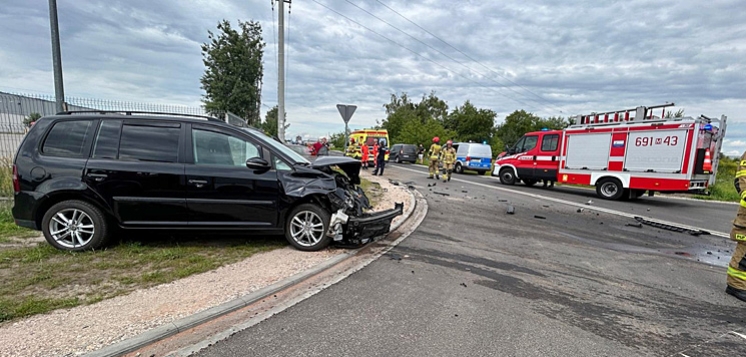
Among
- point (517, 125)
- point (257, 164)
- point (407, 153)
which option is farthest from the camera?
point (517, 125)

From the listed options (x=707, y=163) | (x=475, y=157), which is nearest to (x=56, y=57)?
(x=707, y=163)

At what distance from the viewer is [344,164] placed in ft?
17.1

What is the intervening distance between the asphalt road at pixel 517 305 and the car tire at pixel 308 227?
0.85 meters

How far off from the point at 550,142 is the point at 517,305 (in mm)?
11798

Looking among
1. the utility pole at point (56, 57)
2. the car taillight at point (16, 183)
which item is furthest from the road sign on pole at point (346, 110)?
the car taillight at point (16, 183)

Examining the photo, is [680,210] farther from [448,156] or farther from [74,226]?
[74,226]

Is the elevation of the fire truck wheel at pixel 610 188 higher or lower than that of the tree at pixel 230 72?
lower

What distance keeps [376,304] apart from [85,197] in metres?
3.88

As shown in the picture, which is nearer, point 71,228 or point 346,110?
point 71,228

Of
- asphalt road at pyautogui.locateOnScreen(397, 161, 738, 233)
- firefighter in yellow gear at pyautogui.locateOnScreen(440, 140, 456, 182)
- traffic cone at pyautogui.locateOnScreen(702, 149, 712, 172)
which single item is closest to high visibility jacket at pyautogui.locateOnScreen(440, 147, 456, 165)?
firefighter in yellow gear at pyautogui.locateOnScreen(440, 140, 456, 182)

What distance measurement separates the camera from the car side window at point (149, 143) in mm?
4426

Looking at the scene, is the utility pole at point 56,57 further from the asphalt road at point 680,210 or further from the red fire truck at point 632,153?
the red fire truck at point 632,153

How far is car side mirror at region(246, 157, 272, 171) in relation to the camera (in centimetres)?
451

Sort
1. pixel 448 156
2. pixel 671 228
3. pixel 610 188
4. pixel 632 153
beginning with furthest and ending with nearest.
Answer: pixel 448 156 < pixel 610 188 < pixel 632 153 < pixel 671 228
